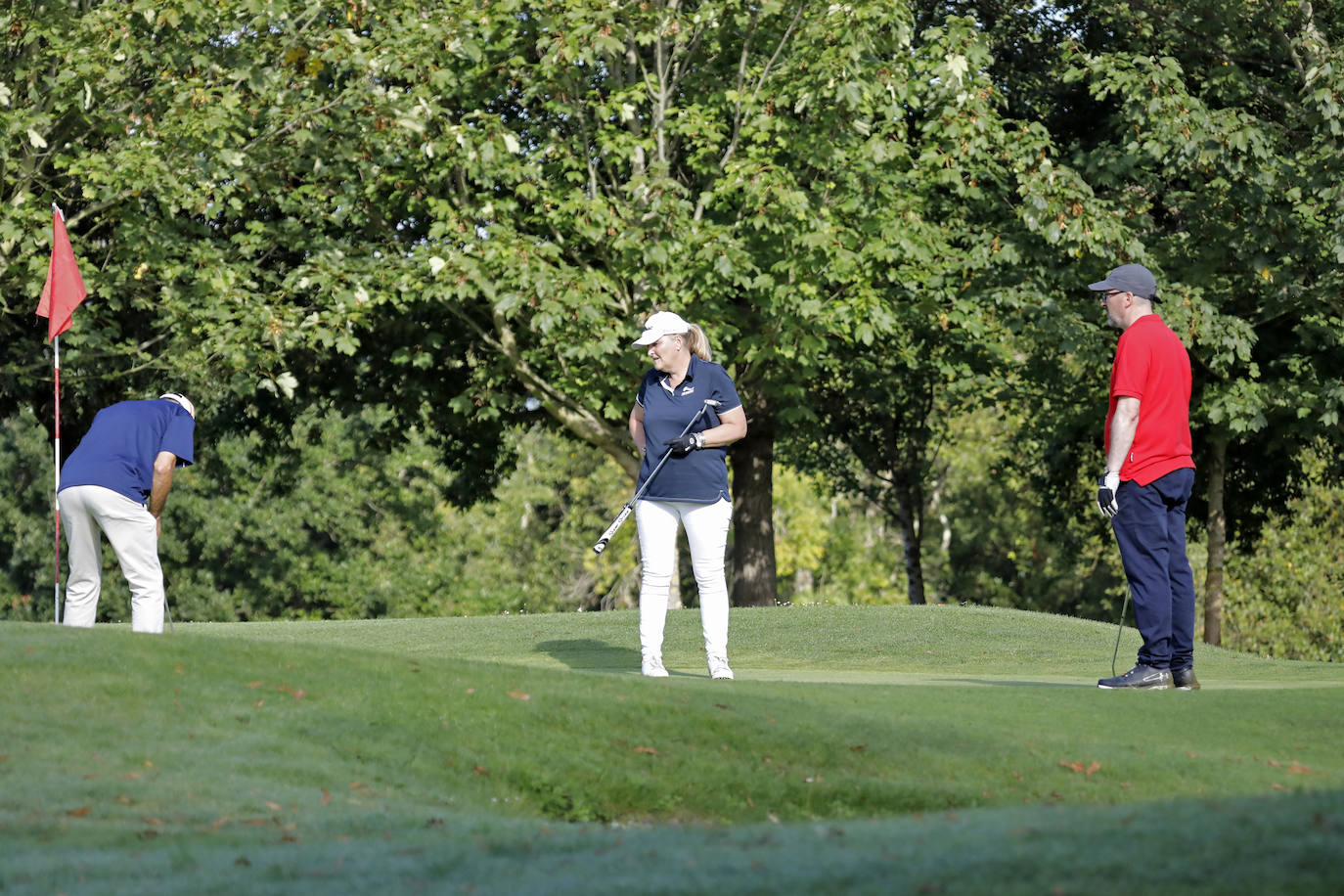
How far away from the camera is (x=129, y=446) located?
1014cm

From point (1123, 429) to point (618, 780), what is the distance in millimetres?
4084

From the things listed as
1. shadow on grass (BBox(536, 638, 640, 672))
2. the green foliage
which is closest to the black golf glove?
shadow on grass (BBox(536, 638, 640, 672))

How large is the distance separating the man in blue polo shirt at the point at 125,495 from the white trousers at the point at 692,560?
10.6ft

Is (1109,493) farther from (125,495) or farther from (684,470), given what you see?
(125,495)

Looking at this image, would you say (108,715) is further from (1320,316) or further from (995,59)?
(995,59)

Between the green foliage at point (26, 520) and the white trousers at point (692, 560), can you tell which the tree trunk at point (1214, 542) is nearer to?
the white trousers at point (692, 560)

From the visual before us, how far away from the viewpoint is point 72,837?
5.73 metres

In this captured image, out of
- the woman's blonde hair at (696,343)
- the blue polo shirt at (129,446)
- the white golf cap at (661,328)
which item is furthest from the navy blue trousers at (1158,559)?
the blue polo shirt at (129,446)

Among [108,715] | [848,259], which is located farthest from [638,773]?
[848,259]

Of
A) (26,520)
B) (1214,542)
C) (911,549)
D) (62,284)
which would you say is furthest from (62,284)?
(26,520)

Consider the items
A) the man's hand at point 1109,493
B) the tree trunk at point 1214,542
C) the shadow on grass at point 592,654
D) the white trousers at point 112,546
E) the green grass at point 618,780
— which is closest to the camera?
the green grass at point 618,780

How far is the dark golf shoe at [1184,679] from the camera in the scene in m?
9.76

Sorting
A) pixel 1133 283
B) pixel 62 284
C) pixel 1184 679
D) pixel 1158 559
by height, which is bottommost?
pixel 1184 679

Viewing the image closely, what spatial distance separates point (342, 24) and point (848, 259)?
793cm
